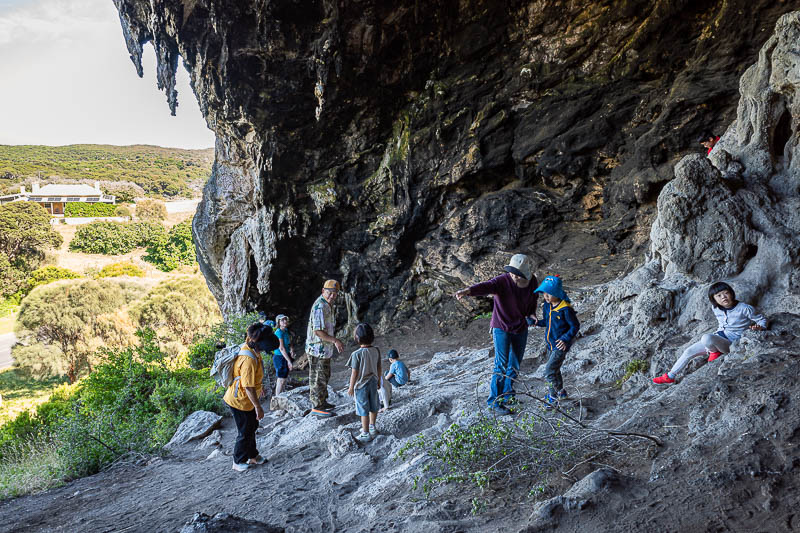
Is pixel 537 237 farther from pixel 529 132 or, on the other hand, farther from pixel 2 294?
pixel 2 294

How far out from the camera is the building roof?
2394 inches

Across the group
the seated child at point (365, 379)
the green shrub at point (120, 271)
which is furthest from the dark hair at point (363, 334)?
the green shrub at point (120, 271)

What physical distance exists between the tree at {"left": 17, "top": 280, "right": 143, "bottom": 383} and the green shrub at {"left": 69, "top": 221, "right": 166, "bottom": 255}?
2889 centimetres

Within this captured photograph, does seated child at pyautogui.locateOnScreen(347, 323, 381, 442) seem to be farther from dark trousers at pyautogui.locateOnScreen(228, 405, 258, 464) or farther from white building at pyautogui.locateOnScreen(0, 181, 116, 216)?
white building at pyautogui.locateOnScreen(0, 181, 116, 216)

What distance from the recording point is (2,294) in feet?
125

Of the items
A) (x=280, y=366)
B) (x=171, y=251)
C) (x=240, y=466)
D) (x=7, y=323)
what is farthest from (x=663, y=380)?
(x=171, y=251)

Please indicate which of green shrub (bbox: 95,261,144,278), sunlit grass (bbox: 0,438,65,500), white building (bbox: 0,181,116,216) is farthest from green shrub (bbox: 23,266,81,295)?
sunlit grass (bbox: 0,438,65,500)

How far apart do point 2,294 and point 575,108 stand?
46.3m

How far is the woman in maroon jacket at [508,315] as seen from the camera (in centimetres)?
411

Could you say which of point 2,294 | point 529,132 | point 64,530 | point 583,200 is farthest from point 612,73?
point 2,294

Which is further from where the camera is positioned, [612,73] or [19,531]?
[612,73]

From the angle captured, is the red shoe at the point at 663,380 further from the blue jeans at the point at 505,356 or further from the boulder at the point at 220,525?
the boulder at the point at 220,525

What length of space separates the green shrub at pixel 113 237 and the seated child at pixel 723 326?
2310 inches

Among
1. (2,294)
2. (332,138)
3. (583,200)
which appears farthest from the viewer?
(2,294)
